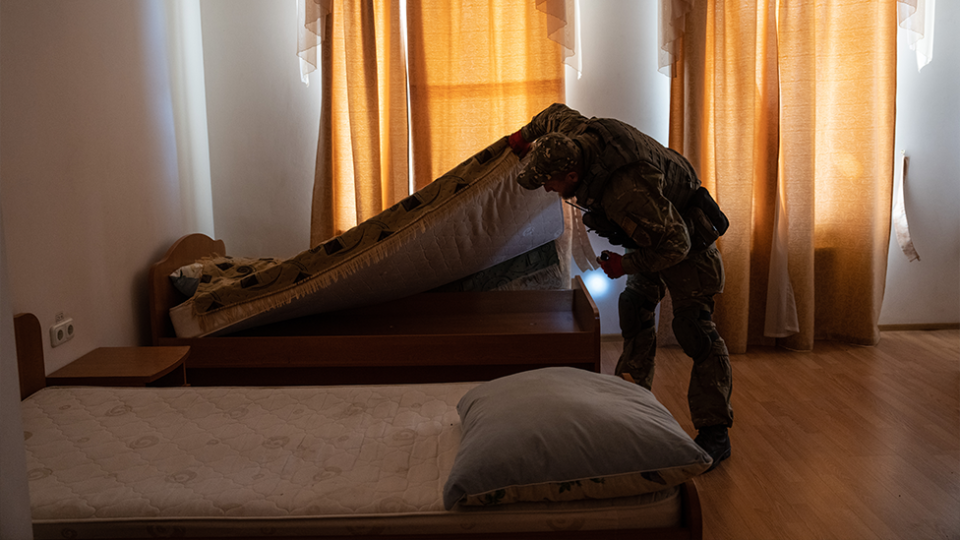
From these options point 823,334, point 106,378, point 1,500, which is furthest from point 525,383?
point 823,334

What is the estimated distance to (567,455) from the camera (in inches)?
52.1

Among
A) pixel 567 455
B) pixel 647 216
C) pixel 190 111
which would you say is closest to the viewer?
pixel 567 455

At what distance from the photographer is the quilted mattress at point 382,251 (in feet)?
8.22

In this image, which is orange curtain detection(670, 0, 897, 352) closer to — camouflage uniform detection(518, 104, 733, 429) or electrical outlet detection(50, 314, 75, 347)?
camouflage uniform detection(518, 104, 733, 429)

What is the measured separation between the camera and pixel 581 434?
1.37 m

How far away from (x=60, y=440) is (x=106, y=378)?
463 millimetres

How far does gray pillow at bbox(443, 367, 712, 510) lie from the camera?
131 centimetres

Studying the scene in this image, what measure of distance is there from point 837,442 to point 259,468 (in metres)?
1.99

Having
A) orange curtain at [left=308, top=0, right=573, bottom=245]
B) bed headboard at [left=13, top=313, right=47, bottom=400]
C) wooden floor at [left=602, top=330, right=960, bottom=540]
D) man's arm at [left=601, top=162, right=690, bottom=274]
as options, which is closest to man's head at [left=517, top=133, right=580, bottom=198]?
man's arm at [left=601, top=162, right=690, bottom=274]

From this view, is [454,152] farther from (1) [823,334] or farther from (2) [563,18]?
(1) [823,334]

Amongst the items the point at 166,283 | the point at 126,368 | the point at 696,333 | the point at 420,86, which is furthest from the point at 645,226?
the point at 166,283

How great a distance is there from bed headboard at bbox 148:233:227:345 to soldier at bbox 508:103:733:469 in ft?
5.20

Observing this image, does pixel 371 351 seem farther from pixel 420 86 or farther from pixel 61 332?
pixel 420 86

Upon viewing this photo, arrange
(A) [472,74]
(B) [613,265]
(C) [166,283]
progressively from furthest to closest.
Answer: (A) [472,74] → (C) [166,283] → (B) [613,265]
